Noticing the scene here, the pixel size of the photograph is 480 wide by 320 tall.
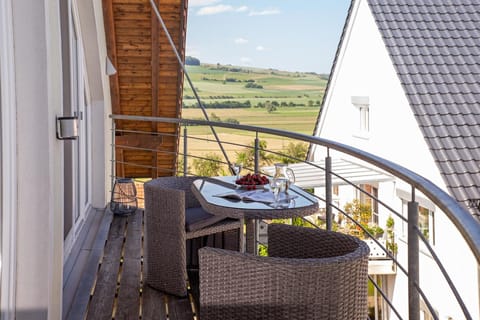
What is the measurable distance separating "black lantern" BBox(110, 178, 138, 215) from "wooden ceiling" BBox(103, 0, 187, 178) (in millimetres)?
192

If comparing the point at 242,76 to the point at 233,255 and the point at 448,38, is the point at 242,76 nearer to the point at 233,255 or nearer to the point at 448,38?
the point at 448,38

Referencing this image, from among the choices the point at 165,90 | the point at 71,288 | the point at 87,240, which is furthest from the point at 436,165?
the point at 71,288

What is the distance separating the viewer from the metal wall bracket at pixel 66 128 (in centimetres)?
238

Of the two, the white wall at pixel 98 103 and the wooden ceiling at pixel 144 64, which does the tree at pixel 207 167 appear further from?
the white wall at pixel 98 103

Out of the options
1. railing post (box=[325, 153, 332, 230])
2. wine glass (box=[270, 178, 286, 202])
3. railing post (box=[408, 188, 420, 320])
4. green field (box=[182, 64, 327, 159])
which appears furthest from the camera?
green field (box=[182, 64, 327, 159])

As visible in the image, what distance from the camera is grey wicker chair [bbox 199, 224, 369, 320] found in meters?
1.80

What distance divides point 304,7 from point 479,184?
56.2ft

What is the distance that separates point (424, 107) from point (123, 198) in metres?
4.21

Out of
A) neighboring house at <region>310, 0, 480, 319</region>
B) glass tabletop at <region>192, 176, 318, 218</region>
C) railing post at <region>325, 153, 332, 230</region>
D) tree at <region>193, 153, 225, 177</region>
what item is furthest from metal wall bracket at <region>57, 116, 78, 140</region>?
tree at <region>193, 153, 225, 177</region>

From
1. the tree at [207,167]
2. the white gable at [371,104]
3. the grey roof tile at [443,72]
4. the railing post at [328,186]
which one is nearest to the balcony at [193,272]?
the railing post at [328,186]

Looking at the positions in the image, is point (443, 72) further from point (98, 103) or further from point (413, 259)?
point (413, 259)

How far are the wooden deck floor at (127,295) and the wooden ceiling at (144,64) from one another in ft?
5.02

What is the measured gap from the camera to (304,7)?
75.1 feet

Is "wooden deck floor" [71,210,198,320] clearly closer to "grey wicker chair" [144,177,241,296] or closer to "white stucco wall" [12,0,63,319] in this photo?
"grey wicker chair" [144,177,241,296]
